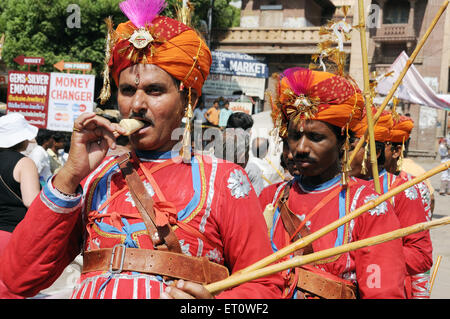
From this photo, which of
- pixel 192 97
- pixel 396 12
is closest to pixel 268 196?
pixel 192 97

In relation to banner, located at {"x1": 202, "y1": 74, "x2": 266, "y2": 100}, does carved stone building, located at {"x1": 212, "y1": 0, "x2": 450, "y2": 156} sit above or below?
above

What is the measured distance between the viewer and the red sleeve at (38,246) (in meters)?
1.99

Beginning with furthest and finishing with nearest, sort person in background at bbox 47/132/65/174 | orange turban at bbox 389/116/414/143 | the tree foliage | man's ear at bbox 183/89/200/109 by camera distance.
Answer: the tree foliage → person in background at bbox 47/132/65/174 → orange turban at bbox 389/116/414/143 → man's ear at bbox 183/89/200/109

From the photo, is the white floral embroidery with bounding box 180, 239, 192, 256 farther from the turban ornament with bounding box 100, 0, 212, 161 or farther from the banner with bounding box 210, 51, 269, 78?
the banner with bounding box 210, 51, 269, 78

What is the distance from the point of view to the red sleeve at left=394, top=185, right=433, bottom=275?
12.3ft

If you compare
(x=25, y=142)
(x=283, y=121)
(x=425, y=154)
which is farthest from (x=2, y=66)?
(x=283, y=121)

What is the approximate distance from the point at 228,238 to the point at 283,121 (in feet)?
4.88

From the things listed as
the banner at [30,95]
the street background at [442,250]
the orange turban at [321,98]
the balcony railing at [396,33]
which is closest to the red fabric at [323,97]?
the orange turban at [321,98]

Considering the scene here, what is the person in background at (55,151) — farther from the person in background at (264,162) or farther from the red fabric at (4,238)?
the red fabric at (4,238)

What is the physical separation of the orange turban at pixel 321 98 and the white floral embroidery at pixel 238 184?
1.09 metres

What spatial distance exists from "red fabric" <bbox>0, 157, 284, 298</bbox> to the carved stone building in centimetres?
2754

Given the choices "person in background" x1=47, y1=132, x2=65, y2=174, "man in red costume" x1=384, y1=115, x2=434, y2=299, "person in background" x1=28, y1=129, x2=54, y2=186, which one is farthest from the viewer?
"person in background" x1=47, y1=132, x2=65, y2=174

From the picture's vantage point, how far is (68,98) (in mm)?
12570

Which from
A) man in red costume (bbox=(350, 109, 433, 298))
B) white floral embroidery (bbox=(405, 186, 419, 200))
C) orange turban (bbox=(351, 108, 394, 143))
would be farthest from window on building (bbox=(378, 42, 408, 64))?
white floral embroidery (bbox=(405, 186, 419, 200))
